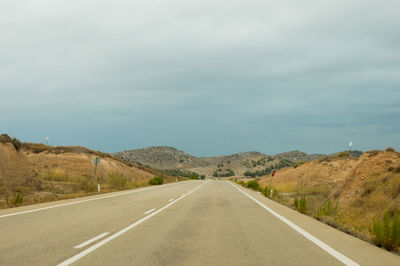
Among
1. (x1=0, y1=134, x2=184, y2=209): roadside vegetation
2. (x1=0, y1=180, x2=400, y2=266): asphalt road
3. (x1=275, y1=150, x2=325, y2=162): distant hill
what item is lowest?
(x1=0, y1=180, x2=400, y2=266): asphalt road

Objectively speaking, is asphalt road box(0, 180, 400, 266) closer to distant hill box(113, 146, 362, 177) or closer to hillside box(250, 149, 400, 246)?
hillside box(250, 149, 400, 246)

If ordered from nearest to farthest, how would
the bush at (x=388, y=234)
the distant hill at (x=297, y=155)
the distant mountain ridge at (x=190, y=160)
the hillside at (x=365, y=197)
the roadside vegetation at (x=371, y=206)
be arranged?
1. the bush at (x=388, y=234)
2. the roadside vegetation at (x=371, y=206)
3. the hillside at (x=365, y=197)
4. the distant mountain ridge at (x=190, y=160)
5. the distant hill at (x=297, y=155)

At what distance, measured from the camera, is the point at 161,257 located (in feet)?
19.6

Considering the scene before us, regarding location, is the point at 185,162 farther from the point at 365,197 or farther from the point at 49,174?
the point at 365,197

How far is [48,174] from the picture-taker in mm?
33125

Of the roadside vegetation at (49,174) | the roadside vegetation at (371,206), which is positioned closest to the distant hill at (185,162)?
the roadside vegetation at (49,174)

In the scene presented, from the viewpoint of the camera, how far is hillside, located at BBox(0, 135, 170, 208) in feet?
72.0

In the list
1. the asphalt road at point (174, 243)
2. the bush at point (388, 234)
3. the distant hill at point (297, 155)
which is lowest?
the asphalt road at point (174, 243)

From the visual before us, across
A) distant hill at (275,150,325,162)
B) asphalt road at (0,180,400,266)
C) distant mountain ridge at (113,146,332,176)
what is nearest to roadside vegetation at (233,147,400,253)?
asphalt road at (0,180,400,266)

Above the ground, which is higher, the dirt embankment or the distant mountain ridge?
the distant mountain ridge

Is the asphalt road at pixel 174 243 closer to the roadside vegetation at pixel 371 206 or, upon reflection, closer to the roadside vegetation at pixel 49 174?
the roadside vegetation at pixel 371 206

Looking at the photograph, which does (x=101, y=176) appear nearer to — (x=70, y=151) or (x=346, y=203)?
(x=70, y=151)

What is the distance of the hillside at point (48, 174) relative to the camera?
72.0ft

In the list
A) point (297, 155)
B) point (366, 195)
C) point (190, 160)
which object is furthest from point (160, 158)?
point (366, 195)
